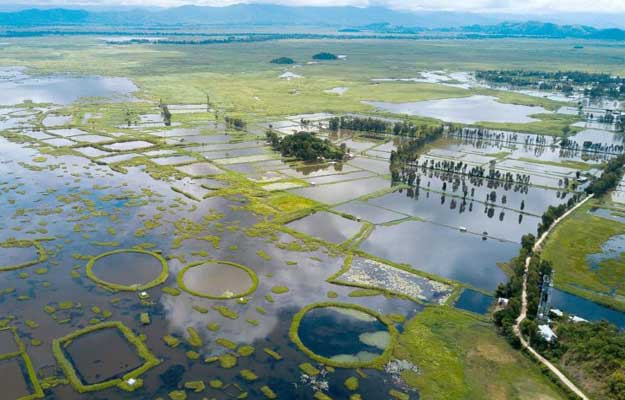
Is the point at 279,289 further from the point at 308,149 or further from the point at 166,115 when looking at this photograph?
the point at 166,115

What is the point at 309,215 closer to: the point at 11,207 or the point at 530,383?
the point at 530,383

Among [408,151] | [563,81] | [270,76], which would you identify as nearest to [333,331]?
[408,151]

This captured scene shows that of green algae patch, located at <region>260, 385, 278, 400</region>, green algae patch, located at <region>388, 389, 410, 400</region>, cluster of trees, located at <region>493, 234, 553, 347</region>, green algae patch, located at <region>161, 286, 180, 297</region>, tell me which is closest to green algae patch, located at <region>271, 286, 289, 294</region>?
green algae patch, located at <region>161, 286, 180, 297</region>

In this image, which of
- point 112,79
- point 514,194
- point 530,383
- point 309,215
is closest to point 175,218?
point 309,215

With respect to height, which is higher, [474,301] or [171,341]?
[474,301]

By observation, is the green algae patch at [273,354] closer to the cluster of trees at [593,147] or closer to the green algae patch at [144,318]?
the green algae patch at [144,318]

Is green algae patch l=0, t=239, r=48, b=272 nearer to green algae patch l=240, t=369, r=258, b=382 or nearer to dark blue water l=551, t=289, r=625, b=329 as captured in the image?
green algae patch l=240, t=369, r=258, b=382

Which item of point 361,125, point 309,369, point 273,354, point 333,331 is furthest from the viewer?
point 361,125
